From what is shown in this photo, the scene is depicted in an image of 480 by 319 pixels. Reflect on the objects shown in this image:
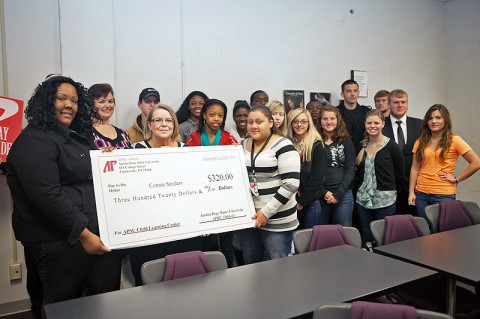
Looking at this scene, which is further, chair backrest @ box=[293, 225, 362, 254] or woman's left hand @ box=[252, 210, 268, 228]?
woman's left hand @ box=[252, 210, 268, 228]

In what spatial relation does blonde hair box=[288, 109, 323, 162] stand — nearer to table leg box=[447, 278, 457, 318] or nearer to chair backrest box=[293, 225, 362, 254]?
chair backrest box=[293, 225, 362, 254]

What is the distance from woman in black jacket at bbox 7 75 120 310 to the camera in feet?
5.77

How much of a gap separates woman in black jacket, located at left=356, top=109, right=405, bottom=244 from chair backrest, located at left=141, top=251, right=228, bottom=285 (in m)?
2.12

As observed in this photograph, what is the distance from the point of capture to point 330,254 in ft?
6.68

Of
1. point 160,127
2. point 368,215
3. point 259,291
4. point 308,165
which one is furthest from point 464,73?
point 259,291

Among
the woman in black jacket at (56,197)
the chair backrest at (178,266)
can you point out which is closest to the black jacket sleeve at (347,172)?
the chair backrest at (178,266)

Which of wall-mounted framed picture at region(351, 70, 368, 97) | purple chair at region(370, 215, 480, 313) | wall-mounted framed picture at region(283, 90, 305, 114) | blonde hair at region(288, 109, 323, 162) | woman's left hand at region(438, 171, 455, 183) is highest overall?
wall-mounted framed picture at region(351, 70, 368, 97)

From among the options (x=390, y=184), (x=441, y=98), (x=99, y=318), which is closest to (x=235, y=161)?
(x=99, y=318)

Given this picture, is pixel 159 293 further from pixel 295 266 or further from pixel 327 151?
pixel 327 151

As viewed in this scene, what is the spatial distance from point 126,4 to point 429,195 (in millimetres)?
3513

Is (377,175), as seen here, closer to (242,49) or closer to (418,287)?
(418,287)

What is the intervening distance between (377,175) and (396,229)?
1117 mm

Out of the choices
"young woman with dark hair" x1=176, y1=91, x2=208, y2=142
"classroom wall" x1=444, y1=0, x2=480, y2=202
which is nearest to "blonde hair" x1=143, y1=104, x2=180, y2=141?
"young woman with dark hair" x1=176, y1=91, x2=208, y2=142

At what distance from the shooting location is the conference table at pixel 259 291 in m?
1.39
